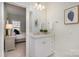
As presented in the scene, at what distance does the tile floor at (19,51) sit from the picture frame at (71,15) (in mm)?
702

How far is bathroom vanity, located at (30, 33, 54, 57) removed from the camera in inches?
49.4

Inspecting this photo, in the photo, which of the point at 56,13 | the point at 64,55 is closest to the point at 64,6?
the point at 56,13

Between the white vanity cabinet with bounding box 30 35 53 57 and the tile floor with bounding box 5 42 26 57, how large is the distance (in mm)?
114

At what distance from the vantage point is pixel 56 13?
1299 millimetres

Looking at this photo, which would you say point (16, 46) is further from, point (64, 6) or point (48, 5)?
point (64, 6)

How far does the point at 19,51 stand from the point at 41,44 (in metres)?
0.33

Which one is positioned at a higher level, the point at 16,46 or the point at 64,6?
the point at 64,6

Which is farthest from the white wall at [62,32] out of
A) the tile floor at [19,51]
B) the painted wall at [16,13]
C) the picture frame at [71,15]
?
the tile floor at [19,51]

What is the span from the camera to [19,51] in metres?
1.24

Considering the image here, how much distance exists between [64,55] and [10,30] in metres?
0.83

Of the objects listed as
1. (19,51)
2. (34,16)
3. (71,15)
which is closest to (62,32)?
(71,15)

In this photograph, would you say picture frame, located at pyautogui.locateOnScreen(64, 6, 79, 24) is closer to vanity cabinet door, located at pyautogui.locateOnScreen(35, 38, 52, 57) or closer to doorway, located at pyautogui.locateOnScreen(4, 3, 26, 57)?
vanity cabinet door, located at pyautogui.locateOnScreen(35, 38, 52, 57)

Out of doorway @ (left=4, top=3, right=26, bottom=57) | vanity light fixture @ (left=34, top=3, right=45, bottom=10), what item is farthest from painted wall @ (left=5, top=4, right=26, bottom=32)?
vanity light fixture @ (left=34, top=3, right=45, bottom=10)

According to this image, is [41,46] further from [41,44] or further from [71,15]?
[71,15]
